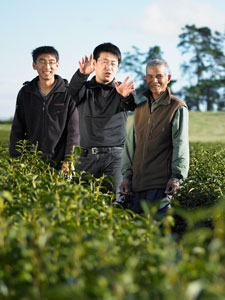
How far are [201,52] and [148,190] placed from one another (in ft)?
230

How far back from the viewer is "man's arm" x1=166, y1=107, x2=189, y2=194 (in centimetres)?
470

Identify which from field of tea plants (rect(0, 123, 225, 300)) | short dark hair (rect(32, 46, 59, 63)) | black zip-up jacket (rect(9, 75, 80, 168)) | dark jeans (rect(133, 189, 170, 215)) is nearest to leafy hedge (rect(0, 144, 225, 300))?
field of tea plants (rect(0, 123, 225, 300))

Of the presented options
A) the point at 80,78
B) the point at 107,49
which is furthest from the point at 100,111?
the point at 107,49

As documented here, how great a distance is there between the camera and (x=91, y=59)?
573 cm

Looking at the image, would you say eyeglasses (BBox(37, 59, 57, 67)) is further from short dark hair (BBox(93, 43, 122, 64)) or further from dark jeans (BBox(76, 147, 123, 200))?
dark jeans (BBox(76, 147, 123, 200))

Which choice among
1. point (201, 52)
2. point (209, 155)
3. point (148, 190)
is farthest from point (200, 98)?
point (148, 190)

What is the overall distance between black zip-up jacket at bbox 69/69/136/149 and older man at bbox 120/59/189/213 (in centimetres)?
60

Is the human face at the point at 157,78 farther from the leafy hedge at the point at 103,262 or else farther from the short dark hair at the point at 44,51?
the leafy hedge at the point at 103,262

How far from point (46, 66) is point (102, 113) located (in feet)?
3.05

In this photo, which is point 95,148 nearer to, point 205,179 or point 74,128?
point 74,128

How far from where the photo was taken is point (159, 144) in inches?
194

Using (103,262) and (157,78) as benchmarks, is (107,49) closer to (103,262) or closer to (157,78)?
(157,78)

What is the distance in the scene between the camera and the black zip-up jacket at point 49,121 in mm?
5891

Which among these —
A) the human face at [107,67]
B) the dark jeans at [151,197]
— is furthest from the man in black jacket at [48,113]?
the dark jeans at [151,197]
